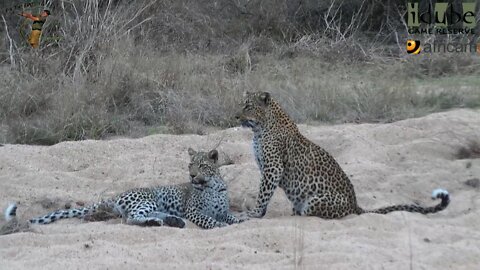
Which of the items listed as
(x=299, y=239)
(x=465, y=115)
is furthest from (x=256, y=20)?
(x=299, y=239)

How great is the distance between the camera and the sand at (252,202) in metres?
6.00

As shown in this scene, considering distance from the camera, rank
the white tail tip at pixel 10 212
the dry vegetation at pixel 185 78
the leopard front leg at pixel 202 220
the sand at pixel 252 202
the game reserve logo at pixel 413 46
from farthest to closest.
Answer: the game reserve logo at pixel 413 46
the dry vegetation at pixel 185 78
the leopard front leg at pixel 202 220
the white tail tip at pixel 10 212
the sand at pixel 252 202

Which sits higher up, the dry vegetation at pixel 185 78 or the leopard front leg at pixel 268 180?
the leopard front leg at pixel 268 180

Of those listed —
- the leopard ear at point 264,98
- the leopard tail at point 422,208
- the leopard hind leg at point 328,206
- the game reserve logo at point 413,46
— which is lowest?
the game reserve logo at point 413,46

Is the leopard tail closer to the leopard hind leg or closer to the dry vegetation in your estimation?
the leopard hind leg

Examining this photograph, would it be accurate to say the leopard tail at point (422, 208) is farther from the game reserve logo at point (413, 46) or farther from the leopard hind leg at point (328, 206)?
the game reserve logo at point (413, 46)

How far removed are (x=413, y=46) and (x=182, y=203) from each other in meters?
7.95

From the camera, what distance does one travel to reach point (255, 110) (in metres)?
7.58

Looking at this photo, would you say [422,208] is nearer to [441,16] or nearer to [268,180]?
[268,180]

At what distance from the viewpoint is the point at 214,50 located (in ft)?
51.4

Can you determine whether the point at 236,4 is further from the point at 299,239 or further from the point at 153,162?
the point at 299,239

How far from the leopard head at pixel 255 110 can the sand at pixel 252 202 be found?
93 cm

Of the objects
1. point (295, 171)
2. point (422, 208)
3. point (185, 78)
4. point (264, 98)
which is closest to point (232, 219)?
point (295, 171)

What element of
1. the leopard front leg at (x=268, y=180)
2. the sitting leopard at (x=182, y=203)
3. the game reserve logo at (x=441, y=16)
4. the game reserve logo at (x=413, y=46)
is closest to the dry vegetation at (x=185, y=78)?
the game reserve logo at (x=413, y=46)
